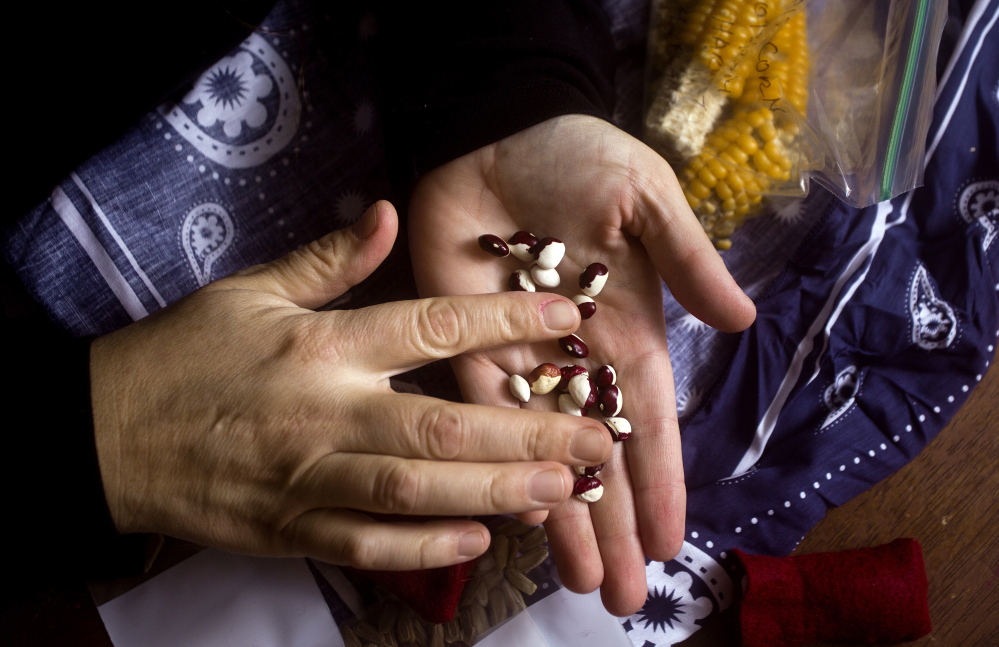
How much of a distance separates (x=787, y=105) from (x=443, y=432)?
2.54 ft

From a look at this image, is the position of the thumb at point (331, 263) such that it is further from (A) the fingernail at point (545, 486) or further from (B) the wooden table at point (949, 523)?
(B) the wooden table at point (949, 523)

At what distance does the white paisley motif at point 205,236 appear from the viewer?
1151 mm

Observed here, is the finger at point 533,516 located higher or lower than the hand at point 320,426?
lower

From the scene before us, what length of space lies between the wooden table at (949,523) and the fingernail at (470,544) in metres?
0.51

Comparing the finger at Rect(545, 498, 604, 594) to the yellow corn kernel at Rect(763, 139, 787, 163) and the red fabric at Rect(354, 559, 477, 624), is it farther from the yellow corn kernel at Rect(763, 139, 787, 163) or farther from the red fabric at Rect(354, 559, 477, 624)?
the yellow corn kernel at Rect(763, 139, 787, 163)

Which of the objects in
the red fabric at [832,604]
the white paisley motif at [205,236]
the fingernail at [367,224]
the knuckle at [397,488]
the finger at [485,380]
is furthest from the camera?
the white paisley motif at [205,236]

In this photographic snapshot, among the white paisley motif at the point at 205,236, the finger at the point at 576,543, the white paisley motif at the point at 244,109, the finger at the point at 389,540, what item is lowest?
the finger at the point at 576,543

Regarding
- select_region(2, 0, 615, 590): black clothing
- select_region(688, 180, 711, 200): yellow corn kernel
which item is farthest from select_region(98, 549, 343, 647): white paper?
select_region(688, 180, 711, 200): yellow corn kernel

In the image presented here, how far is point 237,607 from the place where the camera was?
3.53 ft

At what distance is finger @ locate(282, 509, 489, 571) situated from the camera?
2.53ft

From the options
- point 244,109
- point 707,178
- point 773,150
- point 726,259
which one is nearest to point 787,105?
point 773,150

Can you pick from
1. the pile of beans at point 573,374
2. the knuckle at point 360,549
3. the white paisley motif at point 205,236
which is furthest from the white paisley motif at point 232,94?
the knuckle at point 360,549

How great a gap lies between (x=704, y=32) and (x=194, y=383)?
95 centimetres

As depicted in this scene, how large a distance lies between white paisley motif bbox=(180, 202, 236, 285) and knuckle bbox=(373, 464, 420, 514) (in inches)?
23.9
